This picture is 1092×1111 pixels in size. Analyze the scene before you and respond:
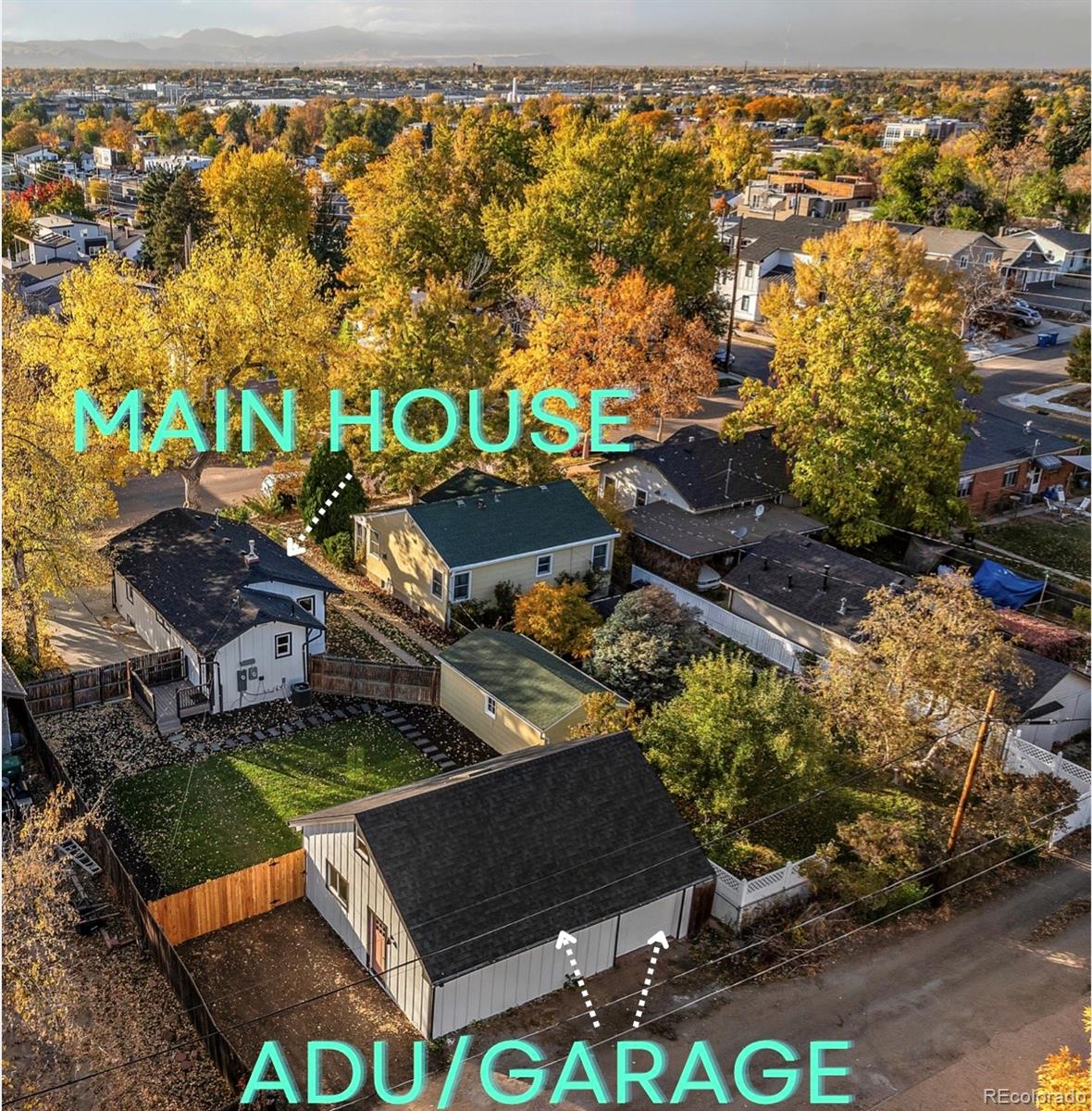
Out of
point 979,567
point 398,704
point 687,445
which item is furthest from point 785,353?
point 398,704

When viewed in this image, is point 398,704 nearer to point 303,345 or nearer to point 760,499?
point 303,345

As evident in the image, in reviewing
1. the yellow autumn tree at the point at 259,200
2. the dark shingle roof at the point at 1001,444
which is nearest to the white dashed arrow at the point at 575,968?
the dark shingle roof at the point at 1001,444

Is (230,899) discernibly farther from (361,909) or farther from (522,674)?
(522,674)

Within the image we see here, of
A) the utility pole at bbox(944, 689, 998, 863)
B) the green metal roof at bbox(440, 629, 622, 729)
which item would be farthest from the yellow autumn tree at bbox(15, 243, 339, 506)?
the utility pole at bbox(944, 689, 998, 863)

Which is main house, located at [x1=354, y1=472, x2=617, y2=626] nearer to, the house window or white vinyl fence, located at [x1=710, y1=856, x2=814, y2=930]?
the house window

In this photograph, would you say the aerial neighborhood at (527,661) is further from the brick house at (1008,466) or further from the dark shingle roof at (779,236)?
the dark shingle roof at (779,236)

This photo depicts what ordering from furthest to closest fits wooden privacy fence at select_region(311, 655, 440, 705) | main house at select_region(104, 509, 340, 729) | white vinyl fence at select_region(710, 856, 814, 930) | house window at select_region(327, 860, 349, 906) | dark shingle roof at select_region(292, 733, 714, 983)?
wooden privacy fence at select_region(311, 655, 440, 705)
main house at select_region(104, 509, 340, 729)
white vinyl fence at select_region(710, 856, 814, 930)
house window at select_region(327, 860, 349, 906)
dark shingle roof at select_region(292, 733, 714, 983)

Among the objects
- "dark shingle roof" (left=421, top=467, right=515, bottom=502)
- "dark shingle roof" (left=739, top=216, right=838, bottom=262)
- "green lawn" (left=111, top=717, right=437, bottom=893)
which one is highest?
"dark shingle roof" (left=739, top=216, right=838, bottom=262)
